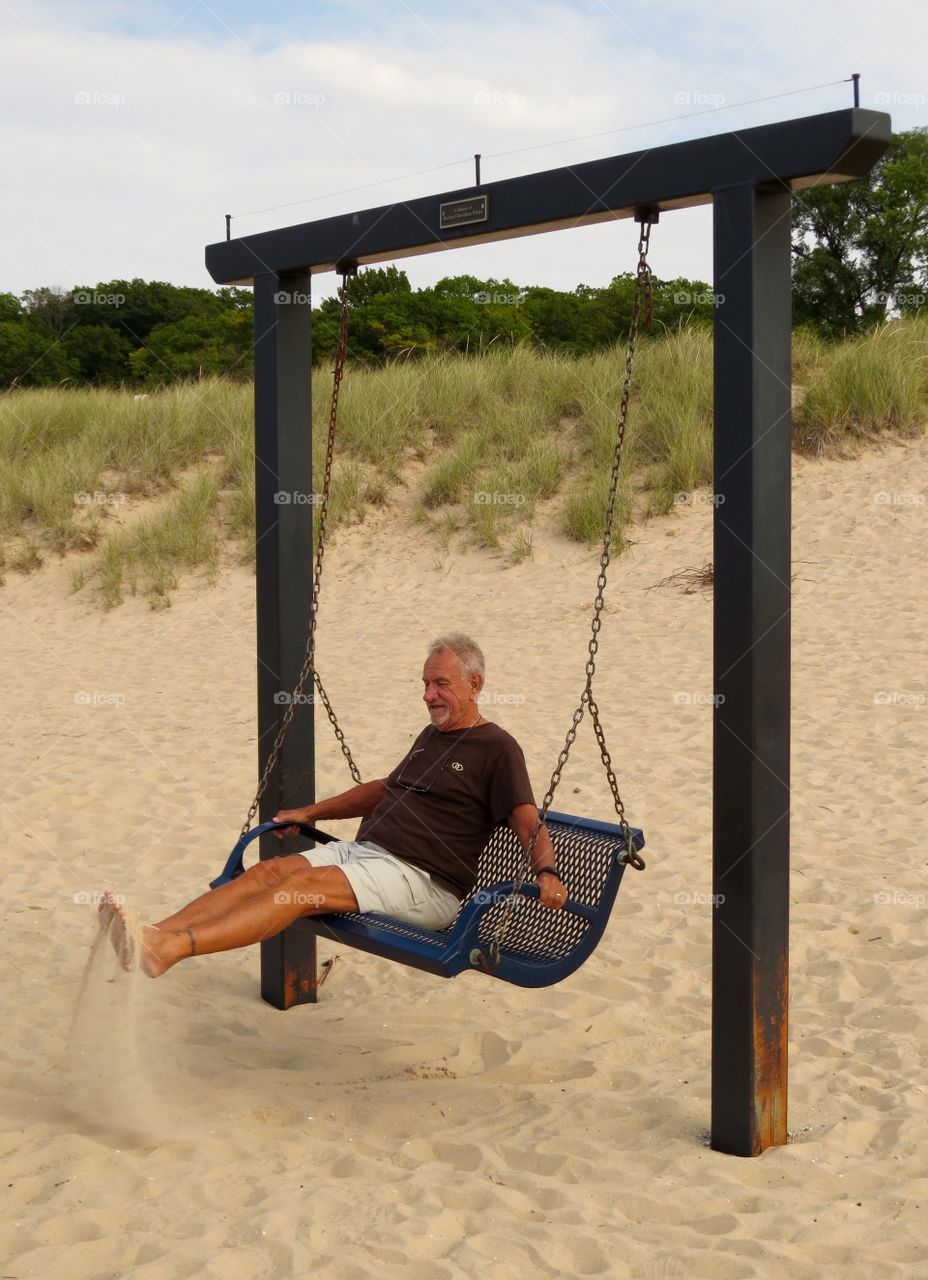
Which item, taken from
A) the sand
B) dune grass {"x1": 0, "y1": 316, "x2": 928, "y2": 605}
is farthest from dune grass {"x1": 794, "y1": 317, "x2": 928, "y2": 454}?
the sand

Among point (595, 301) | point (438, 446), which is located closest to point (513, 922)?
point (438, 446)

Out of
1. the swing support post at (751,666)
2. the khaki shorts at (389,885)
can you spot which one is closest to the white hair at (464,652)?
the khaki shorts at (389,885)

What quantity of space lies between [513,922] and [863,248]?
75.3 ft

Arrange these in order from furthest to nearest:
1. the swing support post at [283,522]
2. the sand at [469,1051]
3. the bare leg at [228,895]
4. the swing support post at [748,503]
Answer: the swing support post at [283,522], the bare leg at [228,895], the swing support post at [748,503], the sand at [469,1051]

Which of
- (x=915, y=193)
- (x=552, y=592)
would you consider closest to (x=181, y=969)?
(x=552, y=592)

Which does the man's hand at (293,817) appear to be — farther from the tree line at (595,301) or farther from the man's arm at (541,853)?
the tree line at (595,301)

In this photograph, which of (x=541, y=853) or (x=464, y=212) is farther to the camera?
(x=464, y=212)

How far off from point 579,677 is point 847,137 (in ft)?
22.2

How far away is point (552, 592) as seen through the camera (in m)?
11.7

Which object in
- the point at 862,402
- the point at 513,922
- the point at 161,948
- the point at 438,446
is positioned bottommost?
the point at 513,922

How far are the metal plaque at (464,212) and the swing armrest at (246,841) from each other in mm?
1906

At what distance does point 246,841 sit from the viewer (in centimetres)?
406

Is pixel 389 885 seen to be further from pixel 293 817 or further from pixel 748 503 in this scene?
pixel 748 503

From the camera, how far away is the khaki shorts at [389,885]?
388 centimetres
